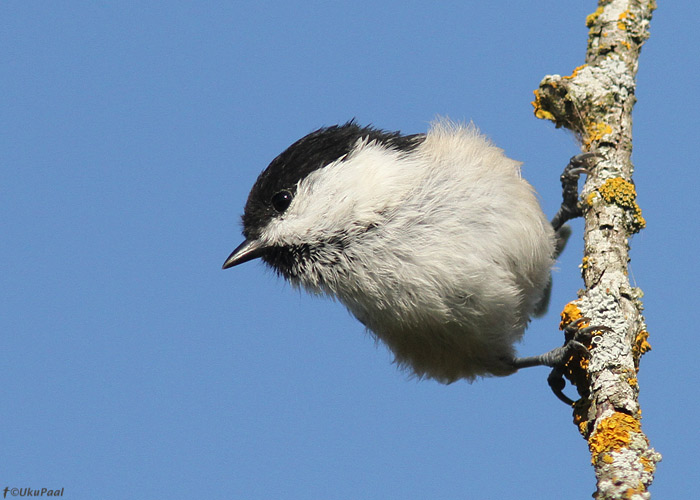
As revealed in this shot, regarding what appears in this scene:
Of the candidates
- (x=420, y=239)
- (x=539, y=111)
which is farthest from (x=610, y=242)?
(x=539, y=111)

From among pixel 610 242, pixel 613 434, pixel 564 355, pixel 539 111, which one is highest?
pixel 539 111

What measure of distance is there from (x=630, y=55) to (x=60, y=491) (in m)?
3.58

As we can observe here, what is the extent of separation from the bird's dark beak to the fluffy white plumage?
38mm

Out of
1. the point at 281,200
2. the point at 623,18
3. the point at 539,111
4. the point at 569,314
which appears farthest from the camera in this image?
the point at 539,111

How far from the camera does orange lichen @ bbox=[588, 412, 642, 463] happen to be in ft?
7.77

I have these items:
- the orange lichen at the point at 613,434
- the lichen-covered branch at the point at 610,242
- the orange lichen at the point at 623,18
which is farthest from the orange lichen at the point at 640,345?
the orange lichen at the point at 623,18

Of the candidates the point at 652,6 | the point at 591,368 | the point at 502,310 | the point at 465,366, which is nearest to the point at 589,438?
the point at 591,368

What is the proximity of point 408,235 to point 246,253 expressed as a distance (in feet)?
2.68

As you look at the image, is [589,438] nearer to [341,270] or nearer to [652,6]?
[341,270]

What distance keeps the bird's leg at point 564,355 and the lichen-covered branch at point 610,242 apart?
0.04 metres

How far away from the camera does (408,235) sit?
3.12 m

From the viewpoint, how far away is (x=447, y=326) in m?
3.29

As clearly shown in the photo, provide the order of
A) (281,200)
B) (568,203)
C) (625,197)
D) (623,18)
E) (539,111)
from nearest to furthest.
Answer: (625,197) < (281,200) < (623,18) < (539,111) < (568,203)

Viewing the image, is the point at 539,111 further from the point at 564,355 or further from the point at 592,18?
the point at 564,355
